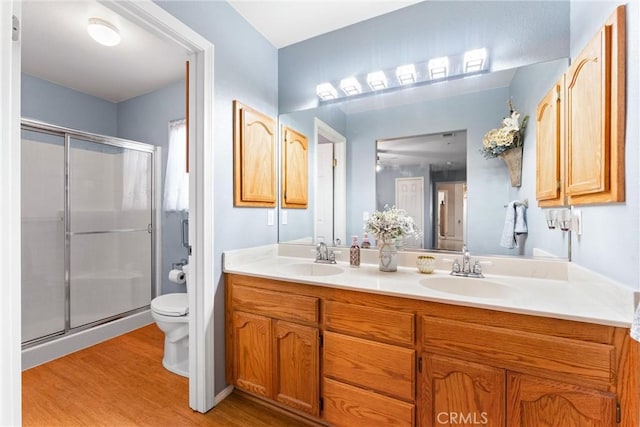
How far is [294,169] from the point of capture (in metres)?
2.26

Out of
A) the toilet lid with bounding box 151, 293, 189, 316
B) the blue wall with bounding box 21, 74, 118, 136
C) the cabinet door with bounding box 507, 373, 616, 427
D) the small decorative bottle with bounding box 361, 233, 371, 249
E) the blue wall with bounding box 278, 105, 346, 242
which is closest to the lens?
the cabinet door with bounding box 507, 373, 616, 427

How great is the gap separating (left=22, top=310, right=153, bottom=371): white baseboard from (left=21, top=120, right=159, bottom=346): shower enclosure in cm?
9

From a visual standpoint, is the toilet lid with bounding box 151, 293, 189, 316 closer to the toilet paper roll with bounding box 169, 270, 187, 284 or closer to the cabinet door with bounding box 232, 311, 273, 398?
the toilet paper roll with bounding box 169, 270, 187, 284

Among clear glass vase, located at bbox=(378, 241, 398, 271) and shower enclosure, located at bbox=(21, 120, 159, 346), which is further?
shower enclosure, located at bbox=(21, 120, 159, 346)

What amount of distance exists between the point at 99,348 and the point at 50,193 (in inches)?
55.2

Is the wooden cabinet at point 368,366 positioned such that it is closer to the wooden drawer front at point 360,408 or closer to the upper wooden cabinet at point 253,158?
the wooden drawer front at point 360,408

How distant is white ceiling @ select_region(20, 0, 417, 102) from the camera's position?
180 cm

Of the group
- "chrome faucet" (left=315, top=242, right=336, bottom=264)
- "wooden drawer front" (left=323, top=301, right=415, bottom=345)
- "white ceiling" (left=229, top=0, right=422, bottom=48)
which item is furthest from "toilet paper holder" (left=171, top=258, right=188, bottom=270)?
"white ceiling" (left=229, top=0, right=422, bottom=48)

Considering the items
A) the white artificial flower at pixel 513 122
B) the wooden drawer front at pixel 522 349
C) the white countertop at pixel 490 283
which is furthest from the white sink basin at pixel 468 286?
the white artificial flower at pixel 513 122

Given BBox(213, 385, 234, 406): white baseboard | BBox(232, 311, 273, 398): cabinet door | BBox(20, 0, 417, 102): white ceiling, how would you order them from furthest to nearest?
BBox(20, 0, 417, 102): white ceiling, BBox(213, 385, 234, 406): white baseboard, BBox(232, 311, 273, 398): cabinet door

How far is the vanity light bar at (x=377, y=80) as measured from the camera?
1.88m

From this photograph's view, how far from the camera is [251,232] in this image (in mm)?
1985

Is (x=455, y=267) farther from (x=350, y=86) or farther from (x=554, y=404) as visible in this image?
(x=350, y=86)

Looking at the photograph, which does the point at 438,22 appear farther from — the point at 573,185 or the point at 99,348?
the point at 99,348
